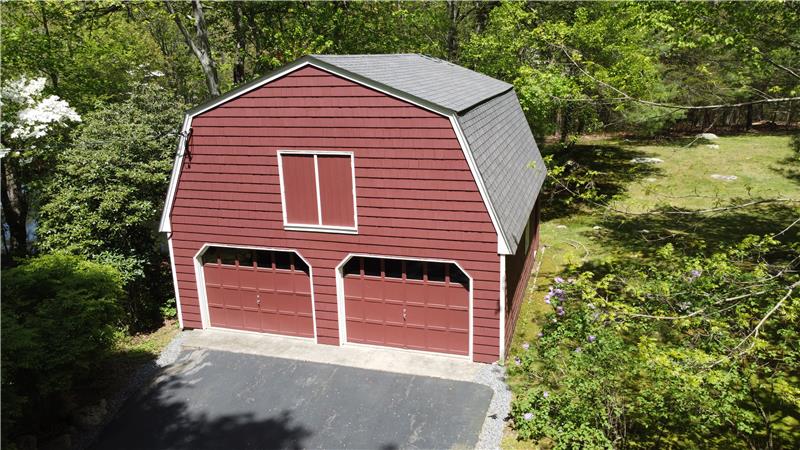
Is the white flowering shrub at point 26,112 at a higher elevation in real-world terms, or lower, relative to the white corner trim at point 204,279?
higher

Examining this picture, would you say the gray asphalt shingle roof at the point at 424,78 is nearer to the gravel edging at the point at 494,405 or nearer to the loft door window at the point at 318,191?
the loft door window at the point at 318,191

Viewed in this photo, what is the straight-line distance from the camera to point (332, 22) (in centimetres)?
2159

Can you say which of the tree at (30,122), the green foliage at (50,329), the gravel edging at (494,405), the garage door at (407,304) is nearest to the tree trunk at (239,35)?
the tree at (30,122)

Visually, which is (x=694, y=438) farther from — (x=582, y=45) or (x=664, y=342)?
(x=582, y=45)

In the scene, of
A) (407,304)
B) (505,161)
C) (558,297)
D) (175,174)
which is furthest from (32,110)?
(558,297)

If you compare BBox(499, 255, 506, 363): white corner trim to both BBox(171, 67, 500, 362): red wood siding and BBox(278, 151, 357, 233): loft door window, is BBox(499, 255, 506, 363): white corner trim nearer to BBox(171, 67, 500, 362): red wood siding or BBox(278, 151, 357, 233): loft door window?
BBox(171, 67, 500, 362): red wood siding

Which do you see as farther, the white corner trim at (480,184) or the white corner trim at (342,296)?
the white corner trim at (342,296)

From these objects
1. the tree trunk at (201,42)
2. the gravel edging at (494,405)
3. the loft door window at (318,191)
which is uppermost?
the tree trunk at (201,42)

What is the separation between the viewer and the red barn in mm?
10703

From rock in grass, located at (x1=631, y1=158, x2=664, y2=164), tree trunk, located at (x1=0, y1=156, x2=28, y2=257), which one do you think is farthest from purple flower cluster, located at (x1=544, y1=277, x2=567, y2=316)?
rock in grass, located at (x1=631, y1=158, x2=664, y2=164)

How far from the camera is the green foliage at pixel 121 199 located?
1328 centimetres

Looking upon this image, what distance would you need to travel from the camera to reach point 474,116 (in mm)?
11477

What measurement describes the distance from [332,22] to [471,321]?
15124 mm

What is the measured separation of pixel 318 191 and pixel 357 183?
94cm
